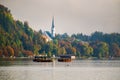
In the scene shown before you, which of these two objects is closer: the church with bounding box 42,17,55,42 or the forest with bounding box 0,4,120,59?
the forest with bounding box 0,4,120,59

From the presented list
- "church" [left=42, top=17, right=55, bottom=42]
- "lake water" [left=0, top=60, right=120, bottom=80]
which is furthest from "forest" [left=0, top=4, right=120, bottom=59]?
"lake water" [left=0, top=60, right=120, bottom=80]

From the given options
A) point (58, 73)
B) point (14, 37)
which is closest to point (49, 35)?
point (14, 37)

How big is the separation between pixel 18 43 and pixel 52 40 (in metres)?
8.16

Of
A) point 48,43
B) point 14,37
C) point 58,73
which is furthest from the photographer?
point 48,43

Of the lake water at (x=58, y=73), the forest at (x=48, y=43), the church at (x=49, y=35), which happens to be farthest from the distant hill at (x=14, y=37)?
the lake water at (x=58, y=73)

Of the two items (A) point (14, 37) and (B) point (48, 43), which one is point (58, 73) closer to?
(A) point (14, 37)

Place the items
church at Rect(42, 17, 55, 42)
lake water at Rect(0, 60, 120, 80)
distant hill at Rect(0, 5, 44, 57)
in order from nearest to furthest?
lake water at Rect(0, 60, 120, 80) → distant hill at Rect(0, 5, 44, 57) → church at Rect(42, 17, 55, 42)

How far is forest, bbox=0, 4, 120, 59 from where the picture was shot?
45062 mm

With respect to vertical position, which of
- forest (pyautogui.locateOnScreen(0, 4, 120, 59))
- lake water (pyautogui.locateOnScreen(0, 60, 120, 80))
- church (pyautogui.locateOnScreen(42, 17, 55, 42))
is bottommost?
lake water (pyautogui.locateOnScreen(0, 60, 120, 80))

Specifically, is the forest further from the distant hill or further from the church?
the church

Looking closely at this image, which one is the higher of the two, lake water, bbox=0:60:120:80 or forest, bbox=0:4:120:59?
forest, bbox=0:4:120:59

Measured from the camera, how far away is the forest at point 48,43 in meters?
45.1

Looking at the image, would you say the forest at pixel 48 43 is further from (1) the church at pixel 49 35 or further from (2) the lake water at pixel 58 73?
(2) the lake water at pixel 58 73

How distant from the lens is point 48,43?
1972 inches
